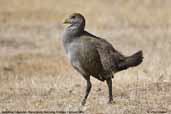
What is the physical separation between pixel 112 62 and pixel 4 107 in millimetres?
1863

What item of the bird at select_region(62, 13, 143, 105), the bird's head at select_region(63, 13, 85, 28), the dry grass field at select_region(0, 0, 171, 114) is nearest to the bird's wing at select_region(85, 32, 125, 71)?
the bird at select_region(62, 13, 143, 105)

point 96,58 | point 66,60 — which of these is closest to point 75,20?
point 96,58

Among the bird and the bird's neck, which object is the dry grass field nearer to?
the bird

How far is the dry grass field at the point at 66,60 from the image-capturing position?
13.1 m

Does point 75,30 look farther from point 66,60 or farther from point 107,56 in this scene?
point 66,60

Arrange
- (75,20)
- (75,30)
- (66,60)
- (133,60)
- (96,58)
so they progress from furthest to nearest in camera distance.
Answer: (66,60) < (75,20) < (75,30) < (96,58) < (133,60)

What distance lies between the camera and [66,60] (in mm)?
20328

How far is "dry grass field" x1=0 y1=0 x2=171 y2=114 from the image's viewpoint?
43.1ft

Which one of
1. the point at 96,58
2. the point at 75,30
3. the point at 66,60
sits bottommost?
the point at 66,60

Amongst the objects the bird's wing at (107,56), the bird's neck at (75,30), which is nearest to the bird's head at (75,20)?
the bird's neck at (75,30)

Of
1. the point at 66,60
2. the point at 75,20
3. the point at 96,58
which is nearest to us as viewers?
the point at 96,58

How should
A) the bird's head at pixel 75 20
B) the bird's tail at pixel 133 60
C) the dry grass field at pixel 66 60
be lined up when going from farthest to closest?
the dry grass field at pixel 66 60 → the bird's head at pixel 75 20 → the bird's tail at pixel 133 60

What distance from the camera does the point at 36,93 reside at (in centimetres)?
1424

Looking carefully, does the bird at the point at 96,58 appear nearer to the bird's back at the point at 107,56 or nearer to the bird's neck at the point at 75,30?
the bird's back at the point at 107,56
